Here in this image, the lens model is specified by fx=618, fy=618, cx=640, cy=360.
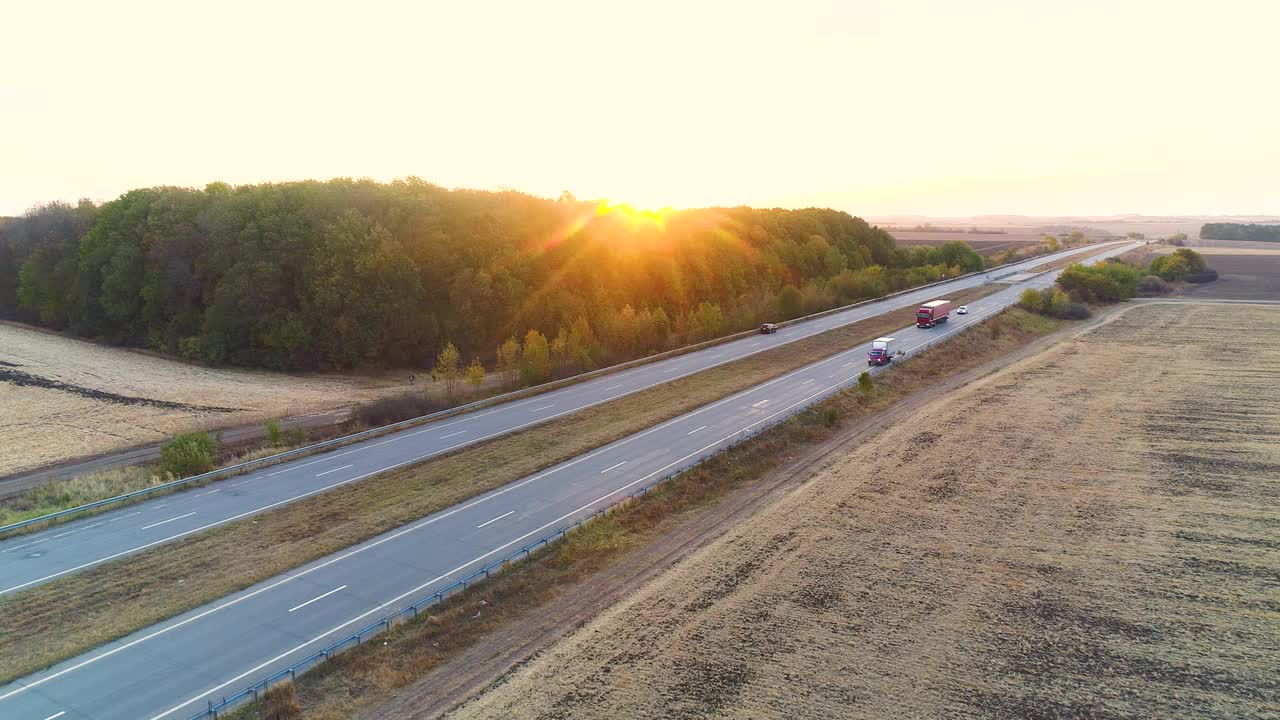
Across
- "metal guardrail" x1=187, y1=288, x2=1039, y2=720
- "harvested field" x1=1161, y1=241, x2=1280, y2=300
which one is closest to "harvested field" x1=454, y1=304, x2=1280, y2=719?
"metal guardrail" x1=187, y1=288, x2=1039, y2=720

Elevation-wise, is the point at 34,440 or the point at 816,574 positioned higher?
the point at 34,440

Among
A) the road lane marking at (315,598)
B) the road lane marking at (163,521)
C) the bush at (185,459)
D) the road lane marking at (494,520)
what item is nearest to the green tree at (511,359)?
the bush at (185,459)

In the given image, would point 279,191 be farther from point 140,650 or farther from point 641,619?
point 641,619

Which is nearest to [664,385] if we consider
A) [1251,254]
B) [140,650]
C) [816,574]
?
[816,574]

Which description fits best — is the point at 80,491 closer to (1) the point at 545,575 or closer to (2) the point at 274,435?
(2) the point at 274,435

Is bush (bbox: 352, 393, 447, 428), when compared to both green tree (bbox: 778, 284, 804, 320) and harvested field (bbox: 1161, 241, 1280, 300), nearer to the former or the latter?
green tree (bbox: 778, 284, 804, 320)
